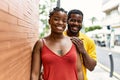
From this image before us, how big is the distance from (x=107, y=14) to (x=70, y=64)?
62.6 metres

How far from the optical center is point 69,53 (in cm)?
264

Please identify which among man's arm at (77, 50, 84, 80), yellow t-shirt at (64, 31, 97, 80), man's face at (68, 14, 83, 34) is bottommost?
man's arm at (77, 50, 84, 80)

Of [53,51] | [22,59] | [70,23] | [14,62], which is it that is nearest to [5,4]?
[14,62]

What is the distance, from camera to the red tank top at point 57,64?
2570 millimetres

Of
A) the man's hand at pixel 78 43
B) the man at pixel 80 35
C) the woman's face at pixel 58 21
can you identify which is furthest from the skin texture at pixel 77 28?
the woman's face at pixel 58 21

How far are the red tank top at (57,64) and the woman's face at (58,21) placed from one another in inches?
7.8

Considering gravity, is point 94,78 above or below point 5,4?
below

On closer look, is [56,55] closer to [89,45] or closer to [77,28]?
[77,28]

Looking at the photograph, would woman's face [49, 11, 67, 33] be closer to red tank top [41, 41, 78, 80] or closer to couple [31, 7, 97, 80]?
couple [31, 7, 97, 80]

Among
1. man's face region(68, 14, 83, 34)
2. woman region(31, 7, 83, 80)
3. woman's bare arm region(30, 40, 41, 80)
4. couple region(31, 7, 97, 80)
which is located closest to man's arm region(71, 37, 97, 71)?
couple region(31, 7, 97, 80)

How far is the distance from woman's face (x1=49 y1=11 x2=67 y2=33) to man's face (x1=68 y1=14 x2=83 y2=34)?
43 centimetres

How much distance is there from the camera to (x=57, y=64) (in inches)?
101

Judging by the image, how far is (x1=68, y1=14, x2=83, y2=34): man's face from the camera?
121 inches

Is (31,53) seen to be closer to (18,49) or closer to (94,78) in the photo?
(18,49)
